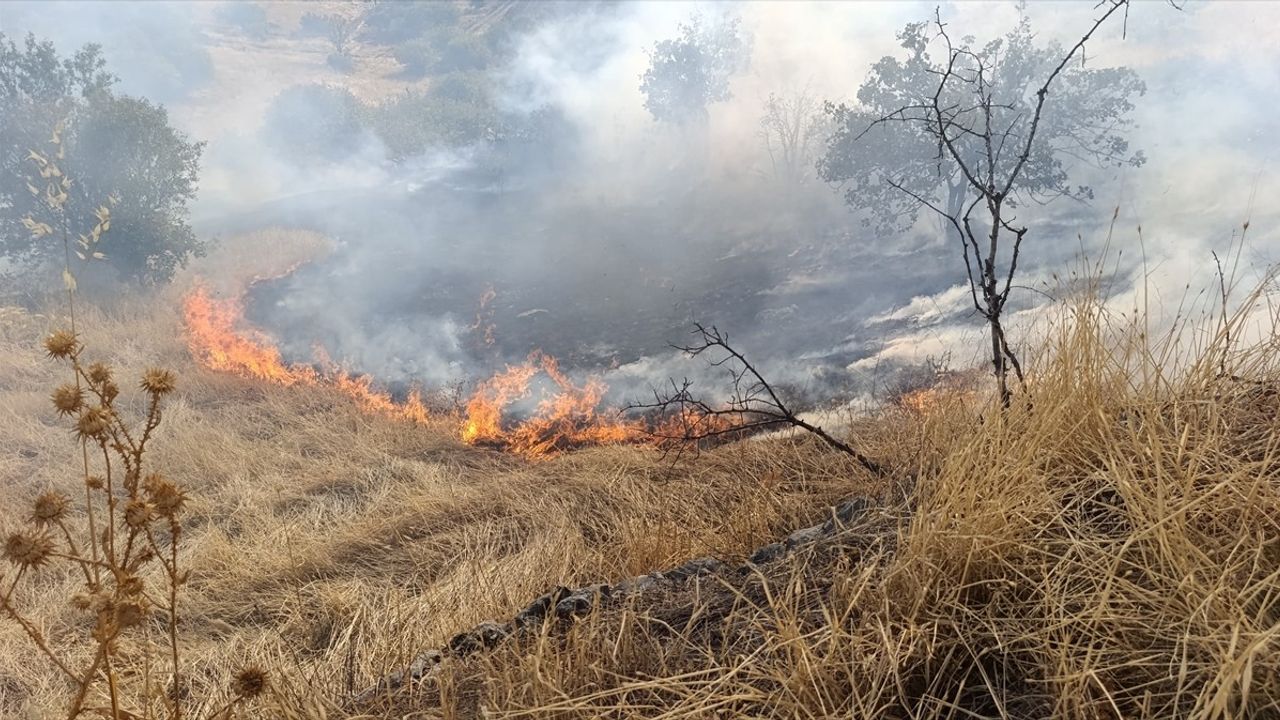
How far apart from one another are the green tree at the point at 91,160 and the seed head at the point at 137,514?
13.0 metres

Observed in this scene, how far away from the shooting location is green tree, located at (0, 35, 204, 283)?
11.6 metres

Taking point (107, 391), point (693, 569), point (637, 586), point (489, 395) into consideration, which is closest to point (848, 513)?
point (693, 569)

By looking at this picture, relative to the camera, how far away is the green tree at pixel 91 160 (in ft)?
38.0

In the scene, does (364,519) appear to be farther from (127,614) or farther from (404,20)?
(404,20)

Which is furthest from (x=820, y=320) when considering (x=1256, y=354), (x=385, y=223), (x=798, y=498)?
(x=385, y=223)

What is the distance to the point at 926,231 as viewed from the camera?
10.1 meters

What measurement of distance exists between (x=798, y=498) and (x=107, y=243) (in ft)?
43.3

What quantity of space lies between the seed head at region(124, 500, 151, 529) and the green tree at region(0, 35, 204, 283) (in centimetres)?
1299

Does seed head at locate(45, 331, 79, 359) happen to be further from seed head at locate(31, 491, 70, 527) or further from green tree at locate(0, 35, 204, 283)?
green tree at locate(0, 35, 204, 283)

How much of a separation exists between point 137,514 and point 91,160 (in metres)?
13.9

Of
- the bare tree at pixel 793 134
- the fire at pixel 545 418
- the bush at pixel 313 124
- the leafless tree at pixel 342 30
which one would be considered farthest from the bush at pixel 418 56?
the fire at pixel 545 418

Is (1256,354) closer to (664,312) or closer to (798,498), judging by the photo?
(798,498)

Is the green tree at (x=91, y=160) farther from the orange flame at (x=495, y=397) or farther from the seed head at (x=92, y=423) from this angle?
the seed head at (x=92, y=423)

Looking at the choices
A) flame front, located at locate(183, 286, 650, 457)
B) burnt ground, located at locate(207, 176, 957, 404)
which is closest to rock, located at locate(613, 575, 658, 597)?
flame front, located at locate(183, 286, 650, 457)
